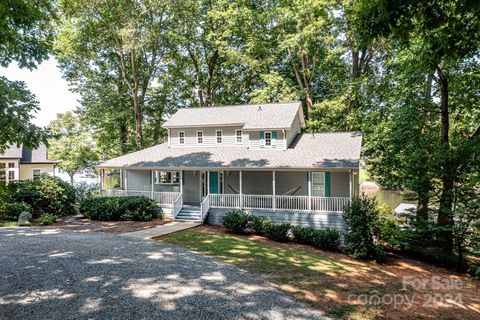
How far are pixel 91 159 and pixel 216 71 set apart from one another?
1554 centimetres

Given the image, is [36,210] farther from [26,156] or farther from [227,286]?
[26,156]

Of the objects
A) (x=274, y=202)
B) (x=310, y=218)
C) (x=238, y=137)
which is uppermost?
(x=238, y=137)

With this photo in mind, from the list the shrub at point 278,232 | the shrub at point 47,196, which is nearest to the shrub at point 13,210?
the shrub at point 47,196

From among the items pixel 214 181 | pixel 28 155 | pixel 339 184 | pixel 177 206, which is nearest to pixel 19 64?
pixel 177 206

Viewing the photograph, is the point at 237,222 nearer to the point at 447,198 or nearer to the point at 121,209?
the point at 121,209

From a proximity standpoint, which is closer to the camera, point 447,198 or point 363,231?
point 363,231

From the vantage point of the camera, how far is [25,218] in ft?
49.2

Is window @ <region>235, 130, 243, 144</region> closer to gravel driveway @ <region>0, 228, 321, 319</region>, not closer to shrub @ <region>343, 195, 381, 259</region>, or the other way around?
shrub @ <region>343, 195, 381, 259</region>

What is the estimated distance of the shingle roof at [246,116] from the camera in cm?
1897

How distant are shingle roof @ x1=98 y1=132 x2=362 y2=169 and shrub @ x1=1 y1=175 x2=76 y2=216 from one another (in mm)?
2710

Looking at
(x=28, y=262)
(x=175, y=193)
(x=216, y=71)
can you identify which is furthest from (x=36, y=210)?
(x=216, y=71)

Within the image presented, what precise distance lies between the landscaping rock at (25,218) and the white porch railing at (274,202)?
9.24 metres

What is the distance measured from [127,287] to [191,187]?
12.5 metres

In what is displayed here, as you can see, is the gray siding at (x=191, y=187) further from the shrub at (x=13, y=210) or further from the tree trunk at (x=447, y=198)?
the tree trunk at (x=447, y=198)
